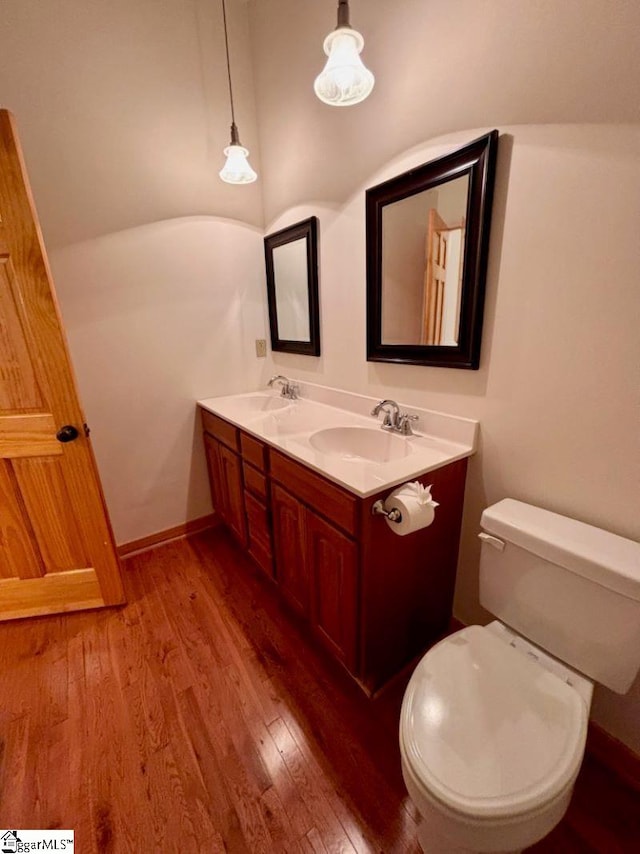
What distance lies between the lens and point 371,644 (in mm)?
1144

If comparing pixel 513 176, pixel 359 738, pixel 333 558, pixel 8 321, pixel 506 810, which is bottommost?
pixel 359 738

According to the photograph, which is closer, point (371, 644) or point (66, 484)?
point (371, 644)

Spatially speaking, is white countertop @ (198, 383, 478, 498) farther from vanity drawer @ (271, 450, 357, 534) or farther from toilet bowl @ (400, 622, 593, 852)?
toilet bowl @ (400, 622, 593, 852)

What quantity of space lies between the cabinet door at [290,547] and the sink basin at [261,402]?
73cm

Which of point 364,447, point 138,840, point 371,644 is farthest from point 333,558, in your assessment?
point 138,840

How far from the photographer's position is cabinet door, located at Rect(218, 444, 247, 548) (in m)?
1.74

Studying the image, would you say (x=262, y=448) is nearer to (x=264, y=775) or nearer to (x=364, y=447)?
(x=364, y=447)

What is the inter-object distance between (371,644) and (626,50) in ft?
5.56

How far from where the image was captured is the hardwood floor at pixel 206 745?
91 cm

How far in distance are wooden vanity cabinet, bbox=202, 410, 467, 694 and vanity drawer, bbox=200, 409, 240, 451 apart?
13 cm

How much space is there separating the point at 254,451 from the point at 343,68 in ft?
4.31

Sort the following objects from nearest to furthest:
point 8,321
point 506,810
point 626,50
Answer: point 506,810, point 626,50, point 8,321

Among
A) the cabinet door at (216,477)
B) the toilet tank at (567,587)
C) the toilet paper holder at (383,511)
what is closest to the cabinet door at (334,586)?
the toilet paper holder at (383,511)

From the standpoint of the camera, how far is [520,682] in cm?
85
